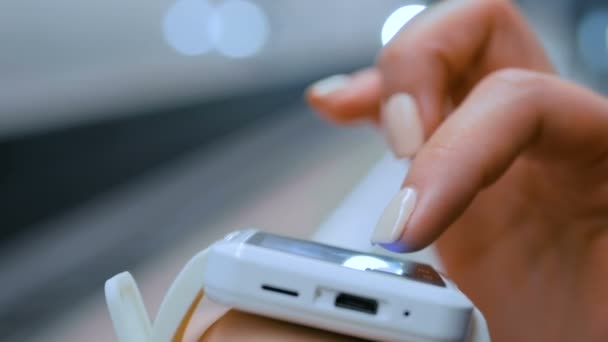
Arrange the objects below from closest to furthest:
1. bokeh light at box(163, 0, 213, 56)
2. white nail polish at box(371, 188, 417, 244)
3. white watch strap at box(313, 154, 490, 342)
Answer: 1. white nail polish at box(371, 188, 417, 244)
2. white watch strap at box(313, 154, 490, 342)
3. bokeh light at box(163, 0, 213, 56)

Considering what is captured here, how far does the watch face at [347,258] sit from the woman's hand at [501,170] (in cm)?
6

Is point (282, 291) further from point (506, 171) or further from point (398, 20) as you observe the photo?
point (398, 20)

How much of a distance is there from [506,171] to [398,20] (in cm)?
201

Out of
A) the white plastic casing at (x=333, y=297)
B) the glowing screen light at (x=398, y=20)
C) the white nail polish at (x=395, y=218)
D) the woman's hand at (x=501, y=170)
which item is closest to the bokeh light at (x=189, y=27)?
the glowing screen light at (x=398, y=20)

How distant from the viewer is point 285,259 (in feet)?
0.91

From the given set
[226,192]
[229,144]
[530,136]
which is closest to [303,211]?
[226,192]

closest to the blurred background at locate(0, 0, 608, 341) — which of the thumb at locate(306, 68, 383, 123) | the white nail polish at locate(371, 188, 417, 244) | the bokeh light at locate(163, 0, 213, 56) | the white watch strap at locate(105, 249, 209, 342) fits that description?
the bokeh light at locate(163, 0, 213, 56)

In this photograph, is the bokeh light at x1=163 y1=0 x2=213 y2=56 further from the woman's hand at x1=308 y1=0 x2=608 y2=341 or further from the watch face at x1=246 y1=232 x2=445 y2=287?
the watch face at x1=246 y1=232 x2=445 y2=287

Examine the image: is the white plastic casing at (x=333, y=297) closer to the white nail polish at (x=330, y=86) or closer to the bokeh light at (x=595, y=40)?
the white nail polish at (x=330, y=86)

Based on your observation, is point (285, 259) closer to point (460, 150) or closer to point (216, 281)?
point (216, 281)

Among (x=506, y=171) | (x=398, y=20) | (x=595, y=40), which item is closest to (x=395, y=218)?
(x=506, y=171)

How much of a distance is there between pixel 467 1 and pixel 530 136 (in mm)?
245

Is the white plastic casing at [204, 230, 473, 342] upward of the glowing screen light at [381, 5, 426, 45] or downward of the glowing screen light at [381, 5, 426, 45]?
downward

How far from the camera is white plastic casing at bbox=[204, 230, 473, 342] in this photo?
0.27 m
